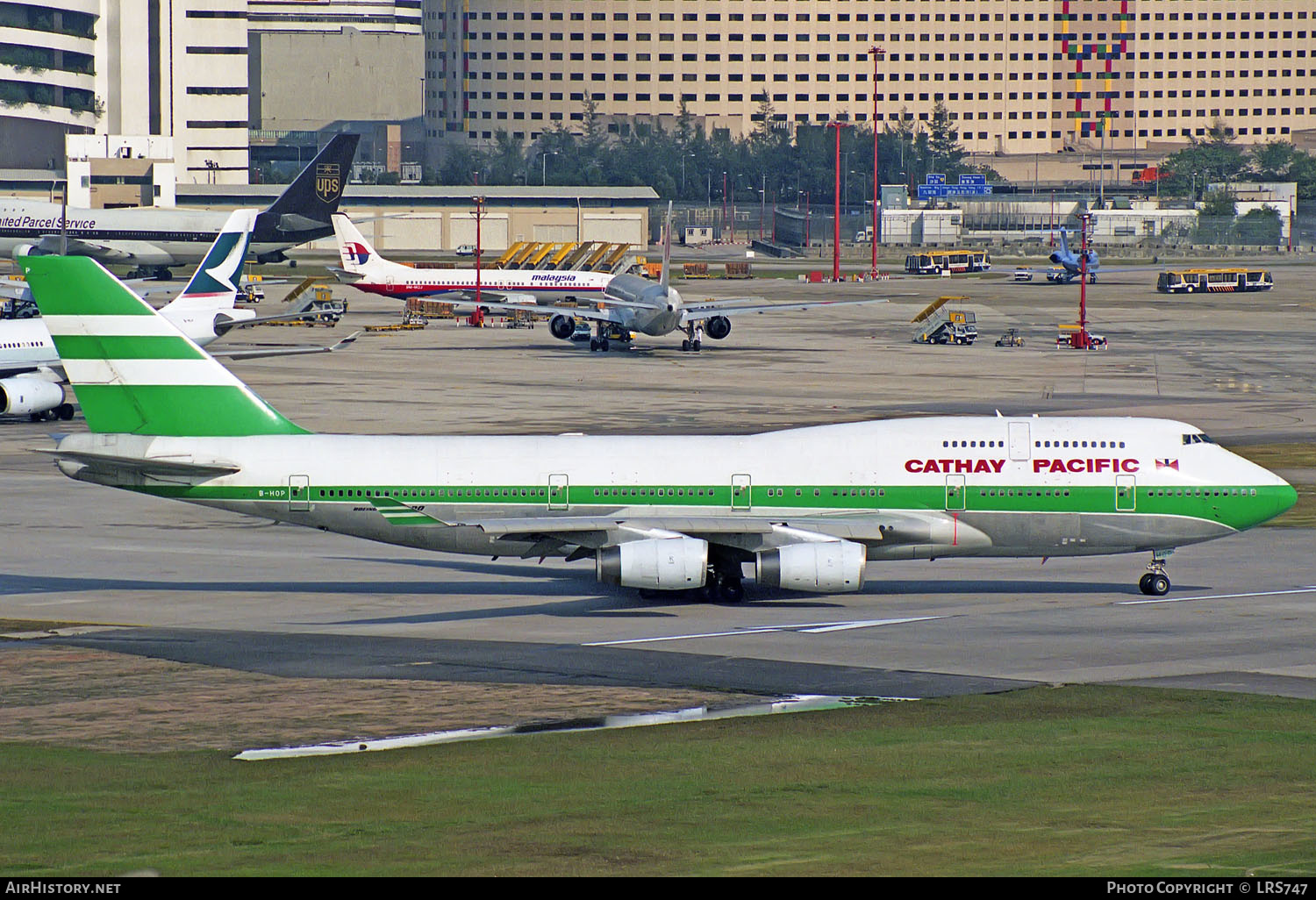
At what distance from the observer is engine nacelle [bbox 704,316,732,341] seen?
12250cm

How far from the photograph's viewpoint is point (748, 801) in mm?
23312

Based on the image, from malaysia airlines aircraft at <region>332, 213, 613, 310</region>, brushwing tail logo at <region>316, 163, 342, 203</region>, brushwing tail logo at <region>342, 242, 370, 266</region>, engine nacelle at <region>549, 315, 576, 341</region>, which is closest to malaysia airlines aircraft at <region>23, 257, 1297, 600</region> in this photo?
engine nacelle at <region>549, 315, 576, 341</region>

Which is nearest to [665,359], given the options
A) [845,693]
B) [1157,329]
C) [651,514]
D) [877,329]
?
[877,329]

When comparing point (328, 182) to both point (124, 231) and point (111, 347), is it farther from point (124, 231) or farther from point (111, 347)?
point (111, 347)

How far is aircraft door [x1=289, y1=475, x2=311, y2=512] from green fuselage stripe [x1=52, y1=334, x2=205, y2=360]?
14.8 ft

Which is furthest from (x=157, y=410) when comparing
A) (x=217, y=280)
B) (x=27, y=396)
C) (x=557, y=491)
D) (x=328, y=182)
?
(x=328, y=182)

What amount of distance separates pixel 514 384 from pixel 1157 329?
6502 centimetres

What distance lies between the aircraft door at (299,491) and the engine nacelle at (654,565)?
795cm

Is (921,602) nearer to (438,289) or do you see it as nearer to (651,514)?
(651,514)

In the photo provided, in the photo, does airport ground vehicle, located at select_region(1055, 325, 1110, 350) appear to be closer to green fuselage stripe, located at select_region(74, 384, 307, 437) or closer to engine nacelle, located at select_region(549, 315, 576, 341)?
engine nacelle, located at select_region(549, 315, 576, 341)

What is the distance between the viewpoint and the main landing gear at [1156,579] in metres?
43.7

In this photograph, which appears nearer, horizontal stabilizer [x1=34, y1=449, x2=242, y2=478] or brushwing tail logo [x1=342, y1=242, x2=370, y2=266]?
horizontal stabilizer [x1=34, y1=449, x2=242, y2=478]

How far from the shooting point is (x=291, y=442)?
42.8 metres
